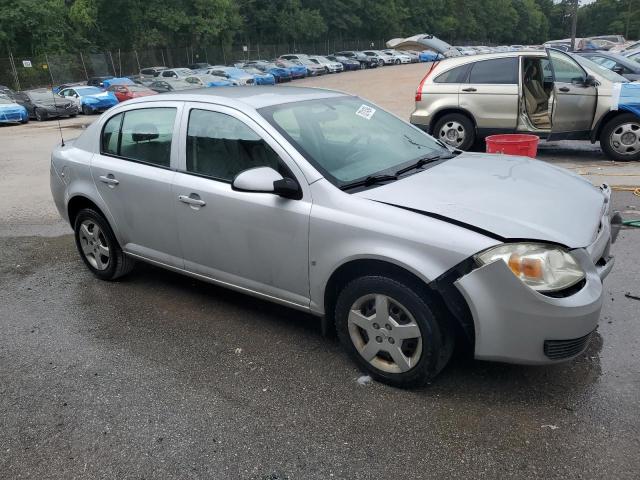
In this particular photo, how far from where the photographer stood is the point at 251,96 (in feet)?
13.4

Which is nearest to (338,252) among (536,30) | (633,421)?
(633,421)

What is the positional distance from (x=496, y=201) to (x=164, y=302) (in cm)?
279

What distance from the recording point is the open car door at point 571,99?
8.73 meters

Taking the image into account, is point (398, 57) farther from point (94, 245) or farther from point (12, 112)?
point (94, 245)

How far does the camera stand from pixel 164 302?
182 inches

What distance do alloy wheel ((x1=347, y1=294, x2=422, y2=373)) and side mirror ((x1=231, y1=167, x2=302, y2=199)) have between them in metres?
0.77

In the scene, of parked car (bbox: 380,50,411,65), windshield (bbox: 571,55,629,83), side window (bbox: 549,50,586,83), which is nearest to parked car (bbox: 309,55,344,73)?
parked car (bbox: 380,50,411,65)

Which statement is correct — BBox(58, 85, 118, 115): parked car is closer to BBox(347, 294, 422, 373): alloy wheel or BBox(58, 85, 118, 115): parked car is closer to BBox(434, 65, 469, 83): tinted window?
BBox(434, 65, 469, 83): tinted window

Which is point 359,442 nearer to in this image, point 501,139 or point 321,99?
point 321,99

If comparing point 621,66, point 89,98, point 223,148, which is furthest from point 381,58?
point 223,148

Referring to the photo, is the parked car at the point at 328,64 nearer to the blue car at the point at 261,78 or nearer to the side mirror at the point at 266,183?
the blue car at the point at 261,78

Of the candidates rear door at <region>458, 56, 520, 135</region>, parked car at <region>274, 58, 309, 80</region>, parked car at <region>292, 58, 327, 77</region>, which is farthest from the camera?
parked car at <region>292, 58, 327, 77</region>

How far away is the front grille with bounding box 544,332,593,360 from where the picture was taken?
2.85m

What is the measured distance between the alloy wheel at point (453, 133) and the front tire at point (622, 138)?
2163mm
